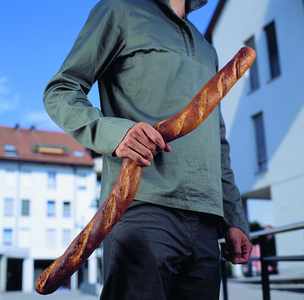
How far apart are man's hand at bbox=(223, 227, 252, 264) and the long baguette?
21.6 inches

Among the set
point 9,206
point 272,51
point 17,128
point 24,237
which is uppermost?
point 17,128

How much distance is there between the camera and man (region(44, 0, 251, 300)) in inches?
35.8

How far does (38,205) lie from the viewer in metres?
33.9

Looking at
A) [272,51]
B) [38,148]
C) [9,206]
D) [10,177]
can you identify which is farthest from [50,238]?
[272,51]

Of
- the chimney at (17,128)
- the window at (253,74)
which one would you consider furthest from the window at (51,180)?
the window at (253,74)

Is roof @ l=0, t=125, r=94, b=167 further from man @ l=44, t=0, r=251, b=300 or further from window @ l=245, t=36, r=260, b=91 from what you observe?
man @ l=44, t=0, r=251, b=300

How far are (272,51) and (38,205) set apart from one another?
26.1 m

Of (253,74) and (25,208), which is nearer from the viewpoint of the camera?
(253,74)

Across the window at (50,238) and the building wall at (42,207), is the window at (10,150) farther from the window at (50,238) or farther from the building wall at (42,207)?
the window at (50,238)

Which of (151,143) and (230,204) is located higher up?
(151,143)

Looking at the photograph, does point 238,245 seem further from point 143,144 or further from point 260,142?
point 260,142

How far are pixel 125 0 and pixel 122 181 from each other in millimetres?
645

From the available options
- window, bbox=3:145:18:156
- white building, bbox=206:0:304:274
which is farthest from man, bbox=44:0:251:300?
window, bbox=3:145:18:156

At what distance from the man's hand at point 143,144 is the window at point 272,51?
43.4ft
